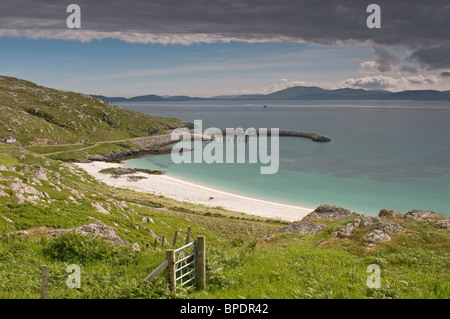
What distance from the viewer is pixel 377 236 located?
23359 millimetres

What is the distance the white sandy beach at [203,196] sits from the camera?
7419cm

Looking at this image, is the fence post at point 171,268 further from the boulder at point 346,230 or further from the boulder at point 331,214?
the boulder at point 331,214

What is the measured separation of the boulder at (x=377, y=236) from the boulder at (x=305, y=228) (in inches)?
312

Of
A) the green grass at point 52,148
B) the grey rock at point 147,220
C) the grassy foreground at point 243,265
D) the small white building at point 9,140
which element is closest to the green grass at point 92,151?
the green grass at point 52,148

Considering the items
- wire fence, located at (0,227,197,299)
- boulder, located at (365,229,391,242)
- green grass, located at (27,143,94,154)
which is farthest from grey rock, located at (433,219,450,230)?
green grass, located at (27,143,94,154)

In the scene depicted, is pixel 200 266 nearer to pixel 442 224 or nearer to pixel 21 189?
pixel 442 224

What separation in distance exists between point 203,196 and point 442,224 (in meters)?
65.6

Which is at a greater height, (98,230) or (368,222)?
(368,222)

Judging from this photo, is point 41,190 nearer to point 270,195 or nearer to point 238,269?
point 238,269

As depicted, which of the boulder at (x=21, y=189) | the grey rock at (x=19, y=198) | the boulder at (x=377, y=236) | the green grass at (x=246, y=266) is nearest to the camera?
the green grass at (x=246, y=266)

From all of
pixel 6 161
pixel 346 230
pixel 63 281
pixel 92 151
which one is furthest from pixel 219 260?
pixel 92 151

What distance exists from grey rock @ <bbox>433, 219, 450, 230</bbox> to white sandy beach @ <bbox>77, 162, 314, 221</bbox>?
133ft
